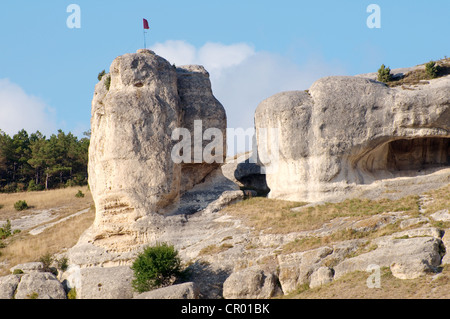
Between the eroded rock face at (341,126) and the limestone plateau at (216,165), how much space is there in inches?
2.0

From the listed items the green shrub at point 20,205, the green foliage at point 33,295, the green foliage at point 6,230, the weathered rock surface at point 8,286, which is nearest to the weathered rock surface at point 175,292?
the green foliage at point 33,295

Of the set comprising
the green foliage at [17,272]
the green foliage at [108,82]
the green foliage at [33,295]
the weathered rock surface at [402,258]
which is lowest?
the green foliage at [33,295]

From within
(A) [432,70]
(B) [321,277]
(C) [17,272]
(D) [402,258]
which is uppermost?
(A) [432,70]

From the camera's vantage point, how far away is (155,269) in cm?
2677

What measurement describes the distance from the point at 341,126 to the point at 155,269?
12239 mm

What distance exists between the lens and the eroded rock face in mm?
32938

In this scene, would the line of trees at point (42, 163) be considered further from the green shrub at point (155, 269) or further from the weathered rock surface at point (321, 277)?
the weathered rock surface at point (321, 277)

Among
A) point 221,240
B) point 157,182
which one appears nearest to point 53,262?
point 157,182

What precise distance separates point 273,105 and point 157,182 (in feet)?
23.7

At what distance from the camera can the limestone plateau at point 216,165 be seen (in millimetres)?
28797

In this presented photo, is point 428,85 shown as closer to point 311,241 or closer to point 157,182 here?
point 311,241

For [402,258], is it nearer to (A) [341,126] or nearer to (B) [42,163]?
(A) [341,126]

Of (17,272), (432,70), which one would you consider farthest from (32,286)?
(432,70)

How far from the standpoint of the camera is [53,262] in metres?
32.2
